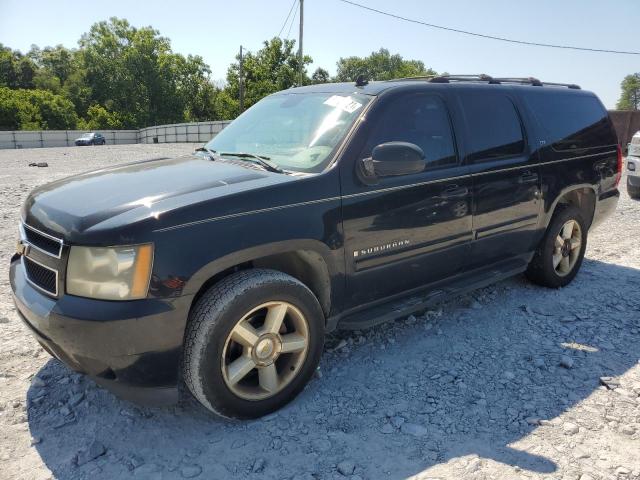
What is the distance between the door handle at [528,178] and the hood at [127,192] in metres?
2.24

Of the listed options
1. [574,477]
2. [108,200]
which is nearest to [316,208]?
[108,200]

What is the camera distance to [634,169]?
31.9 feet

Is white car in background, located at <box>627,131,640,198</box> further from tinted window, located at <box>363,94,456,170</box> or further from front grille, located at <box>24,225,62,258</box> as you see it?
front grille, located at <box>24,225,62,258</box>

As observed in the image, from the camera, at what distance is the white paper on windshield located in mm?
3352

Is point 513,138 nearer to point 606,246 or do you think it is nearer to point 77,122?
point 606,246

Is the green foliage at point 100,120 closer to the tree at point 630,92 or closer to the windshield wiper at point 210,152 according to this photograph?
the windshield wiper at point 210,152

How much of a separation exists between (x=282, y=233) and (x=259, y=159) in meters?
0.73

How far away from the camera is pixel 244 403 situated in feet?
9.07

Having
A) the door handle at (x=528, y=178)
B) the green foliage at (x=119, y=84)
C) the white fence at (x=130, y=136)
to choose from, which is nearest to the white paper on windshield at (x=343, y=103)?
the door handle at (x=528, y=178)

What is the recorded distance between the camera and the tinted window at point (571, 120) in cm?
448

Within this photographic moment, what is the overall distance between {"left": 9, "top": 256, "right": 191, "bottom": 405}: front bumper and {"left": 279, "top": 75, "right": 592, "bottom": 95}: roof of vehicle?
6.49 feet

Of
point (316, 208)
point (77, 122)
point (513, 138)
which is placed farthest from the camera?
point (77, 122)

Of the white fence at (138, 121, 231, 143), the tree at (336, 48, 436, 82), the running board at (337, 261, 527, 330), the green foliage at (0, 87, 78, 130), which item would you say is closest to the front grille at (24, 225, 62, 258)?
the running board at (337, 261, 527, 330)

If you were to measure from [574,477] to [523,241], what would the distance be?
2307 millimetres
